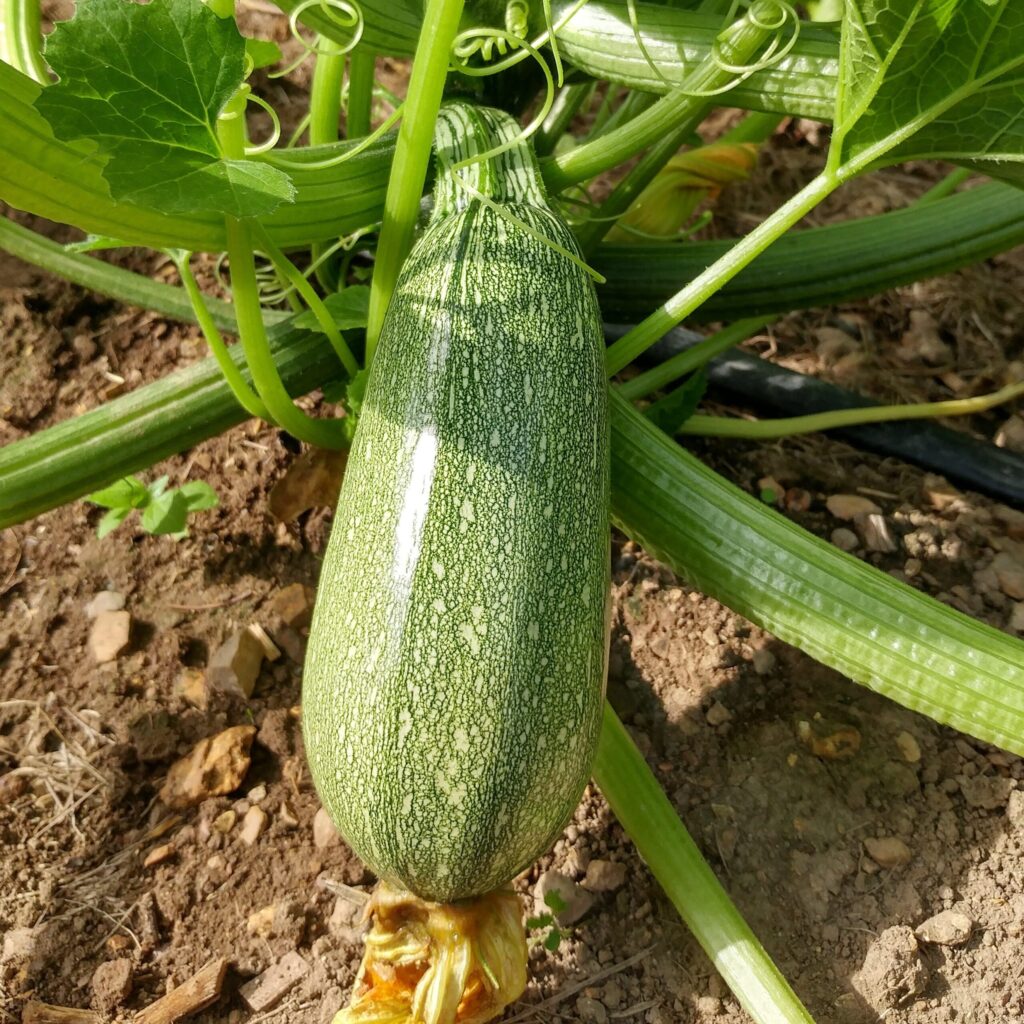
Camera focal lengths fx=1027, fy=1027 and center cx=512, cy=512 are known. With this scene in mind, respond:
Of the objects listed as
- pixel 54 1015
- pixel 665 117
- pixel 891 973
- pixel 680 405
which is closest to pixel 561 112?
pixel 665 117

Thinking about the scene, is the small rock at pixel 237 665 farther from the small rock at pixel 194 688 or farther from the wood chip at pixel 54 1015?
the wood chip at pixel 54 1015

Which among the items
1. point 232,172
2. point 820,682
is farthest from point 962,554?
point 232,172

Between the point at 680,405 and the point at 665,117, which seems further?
the point at 680,405

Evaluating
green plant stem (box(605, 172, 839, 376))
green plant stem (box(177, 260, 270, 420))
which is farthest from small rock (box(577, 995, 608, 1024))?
green plant stem (box(177, 260, 270, 420))

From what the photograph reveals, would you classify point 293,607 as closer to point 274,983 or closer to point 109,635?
point 109,635

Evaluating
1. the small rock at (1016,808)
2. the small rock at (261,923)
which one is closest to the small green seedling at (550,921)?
the small rock at (261,923)
